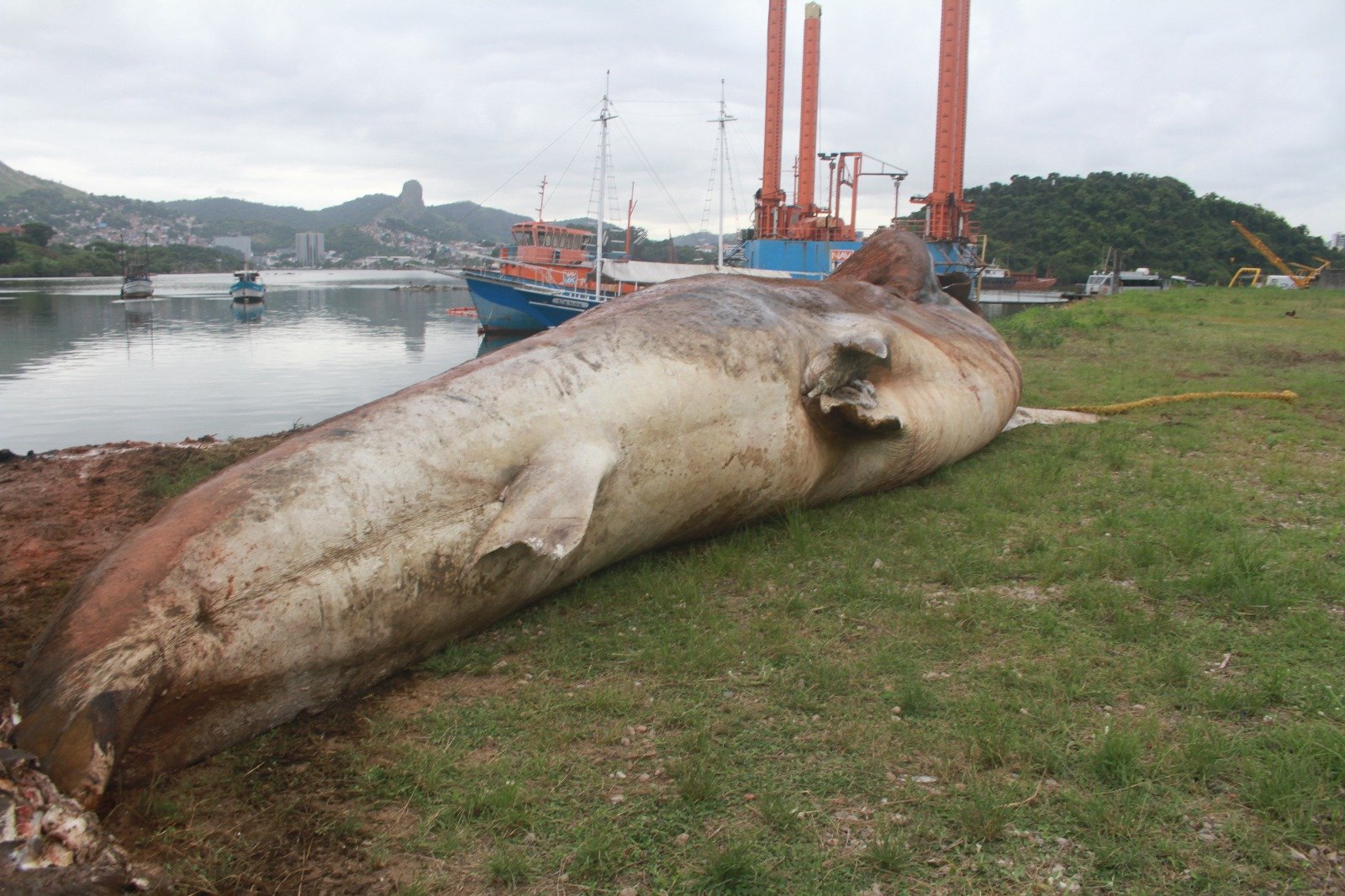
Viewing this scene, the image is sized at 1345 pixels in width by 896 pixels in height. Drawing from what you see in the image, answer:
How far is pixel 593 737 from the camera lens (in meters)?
3.53

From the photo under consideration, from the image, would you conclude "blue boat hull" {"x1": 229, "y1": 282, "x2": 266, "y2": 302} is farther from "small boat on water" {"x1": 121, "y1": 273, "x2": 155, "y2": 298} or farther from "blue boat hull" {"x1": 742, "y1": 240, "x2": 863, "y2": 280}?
"blue boat hull" {"x1": 742, "y1": 240, "x2": 863, "y2": 280}

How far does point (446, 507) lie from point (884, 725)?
6.55ft

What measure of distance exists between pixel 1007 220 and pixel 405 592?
235ft

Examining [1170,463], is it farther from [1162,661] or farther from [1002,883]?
[1002,883]

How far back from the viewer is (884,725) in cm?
348

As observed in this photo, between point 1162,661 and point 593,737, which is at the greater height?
point 1162,661

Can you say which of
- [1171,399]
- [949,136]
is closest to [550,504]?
Answer: [1171,399]

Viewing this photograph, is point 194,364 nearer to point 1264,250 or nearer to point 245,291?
point 245,291

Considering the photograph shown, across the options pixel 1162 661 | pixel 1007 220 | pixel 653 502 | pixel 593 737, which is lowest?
pixel 593 737

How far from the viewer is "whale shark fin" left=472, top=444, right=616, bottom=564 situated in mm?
3811

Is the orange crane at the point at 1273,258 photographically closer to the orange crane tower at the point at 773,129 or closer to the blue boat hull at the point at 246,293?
the orange crane tower at the point at 773,129

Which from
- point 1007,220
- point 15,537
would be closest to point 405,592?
point 15,537

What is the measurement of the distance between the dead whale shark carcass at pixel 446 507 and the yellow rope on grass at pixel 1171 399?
434cm

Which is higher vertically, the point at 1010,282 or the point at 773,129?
the point at 773,129
